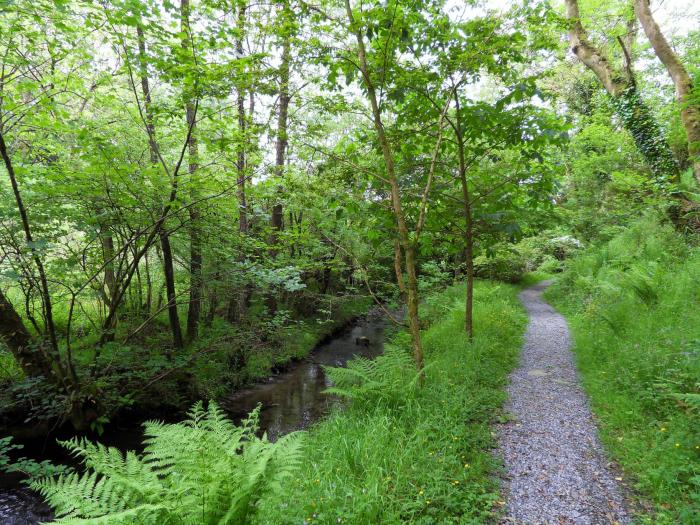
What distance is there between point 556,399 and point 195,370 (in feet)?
21.8

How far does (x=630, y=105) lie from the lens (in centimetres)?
949

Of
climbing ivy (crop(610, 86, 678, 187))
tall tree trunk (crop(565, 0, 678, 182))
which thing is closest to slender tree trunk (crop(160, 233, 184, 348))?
tall tree trunk (crop(565, 0, 678, 182))

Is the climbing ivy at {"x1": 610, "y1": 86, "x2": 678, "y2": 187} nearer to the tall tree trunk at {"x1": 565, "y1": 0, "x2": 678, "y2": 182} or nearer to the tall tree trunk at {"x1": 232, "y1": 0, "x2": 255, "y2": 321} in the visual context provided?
the tall tree trunk at {"x1": 565, "y1": 0, "x2": 678, "y2": 182}

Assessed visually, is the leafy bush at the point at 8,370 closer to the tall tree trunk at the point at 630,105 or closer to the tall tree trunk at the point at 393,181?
the tall tree trunk at the point at 393,181

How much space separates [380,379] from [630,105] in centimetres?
1036

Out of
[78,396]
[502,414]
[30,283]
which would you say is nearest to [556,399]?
[502,414]

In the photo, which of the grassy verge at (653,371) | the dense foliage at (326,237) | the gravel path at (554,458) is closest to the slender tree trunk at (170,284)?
the dense foliage at (326,237)

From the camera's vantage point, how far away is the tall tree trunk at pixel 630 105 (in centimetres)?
911

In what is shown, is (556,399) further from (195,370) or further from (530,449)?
(195,370)

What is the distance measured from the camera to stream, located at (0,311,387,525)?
4621 millimetres

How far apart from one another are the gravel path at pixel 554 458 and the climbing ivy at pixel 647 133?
6.89 metres

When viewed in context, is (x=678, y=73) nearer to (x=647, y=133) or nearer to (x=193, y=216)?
(x=647, y=133)

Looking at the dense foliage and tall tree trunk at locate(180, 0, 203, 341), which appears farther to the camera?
tall tree trunk at locate(180, 0, 203, 341)

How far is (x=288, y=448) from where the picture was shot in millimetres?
2578
